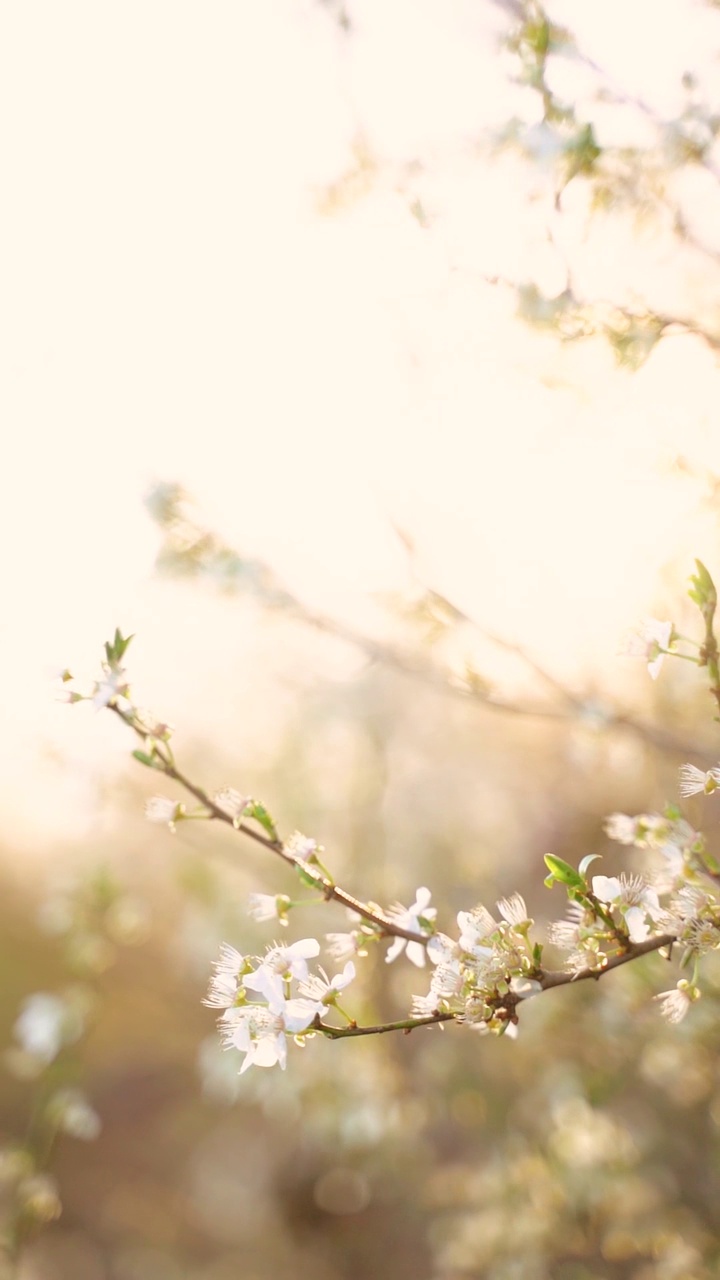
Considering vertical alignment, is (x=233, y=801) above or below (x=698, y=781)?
below

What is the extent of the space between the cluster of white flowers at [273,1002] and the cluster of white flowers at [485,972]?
58mm

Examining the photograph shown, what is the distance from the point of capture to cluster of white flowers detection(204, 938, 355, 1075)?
1.79ft

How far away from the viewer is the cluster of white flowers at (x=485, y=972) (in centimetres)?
54

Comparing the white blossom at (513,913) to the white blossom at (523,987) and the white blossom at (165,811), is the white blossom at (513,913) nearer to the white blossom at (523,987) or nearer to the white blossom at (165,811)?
the white blossom at (523,987)

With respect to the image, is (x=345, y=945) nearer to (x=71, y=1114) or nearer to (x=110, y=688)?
(x=110, y=688)

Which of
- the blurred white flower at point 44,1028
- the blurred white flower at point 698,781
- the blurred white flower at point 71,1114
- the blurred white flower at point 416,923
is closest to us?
the blurred white flower at point 698,781

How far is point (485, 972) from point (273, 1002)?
0.14m

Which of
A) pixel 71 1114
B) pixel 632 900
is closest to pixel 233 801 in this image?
pixel 632 900

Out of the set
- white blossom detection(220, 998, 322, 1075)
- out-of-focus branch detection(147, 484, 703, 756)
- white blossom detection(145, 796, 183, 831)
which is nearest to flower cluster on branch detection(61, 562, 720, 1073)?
white blossom detection(220, 998, 322, 1075)

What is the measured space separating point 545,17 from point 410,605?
2.09 feet

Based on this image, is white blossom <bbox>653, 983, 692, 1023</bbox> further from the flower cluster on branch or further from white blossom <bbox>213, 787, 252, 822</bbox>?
white blossom <bbox>213, 787, 252, 822</bbox>

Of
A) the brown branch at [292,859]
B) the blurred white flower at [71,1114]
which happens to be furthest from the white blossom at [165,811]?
the blurred white flower at [71,1114]

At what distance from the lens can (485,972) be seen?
0.54 m

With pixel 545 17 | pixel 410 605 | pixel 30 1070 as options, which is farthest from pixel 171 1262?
pixel 545 17
